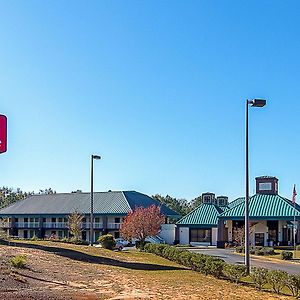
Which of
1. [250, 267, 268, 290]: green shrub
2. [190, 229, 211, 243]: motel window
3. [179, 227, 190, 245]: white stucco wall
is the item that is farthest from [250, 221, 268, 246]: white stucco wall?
[250, 267, 268, 290]: green shrub

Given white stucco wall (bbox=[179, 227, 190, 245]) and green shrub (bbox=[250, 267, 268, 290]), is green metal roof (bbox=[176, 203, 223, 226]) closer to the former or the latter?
white stucco wall (bbox=[179, 227, 190, 245])

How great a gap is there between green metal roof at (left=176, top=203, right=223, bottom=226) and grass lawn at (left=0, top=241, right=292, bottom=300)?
39.6 meters

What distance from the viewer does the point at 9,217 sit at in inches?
3177

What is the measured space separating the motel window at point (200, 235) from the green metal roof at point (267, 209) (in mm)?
7046

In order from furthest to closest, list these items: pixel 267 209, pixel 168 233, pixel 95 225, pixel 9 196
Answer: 1. pixel 9 196
2. pixel 95 225
3. pixel 168 233
4. pixel 267 209

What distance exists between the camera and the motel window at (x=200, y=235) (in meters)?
66.9

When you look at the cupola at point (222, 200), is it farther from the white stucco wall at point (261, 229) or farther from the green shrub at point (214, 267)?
the green shrub at point (214, 267)

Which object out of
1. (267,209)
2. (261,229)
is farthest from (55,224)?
(267,209)

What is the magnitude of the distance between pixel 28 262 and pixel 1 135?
8.23 m

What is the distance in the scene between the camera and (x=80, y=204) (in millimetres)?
77875

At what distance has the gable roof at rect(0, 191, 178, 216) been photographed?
74.2m

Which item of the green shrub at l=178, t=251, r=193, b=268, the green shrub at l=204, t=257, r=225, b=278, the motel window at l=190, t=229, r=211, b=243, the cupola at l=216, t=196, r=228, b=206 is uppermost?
the cupola at l=216, t=196, r=228, b=206

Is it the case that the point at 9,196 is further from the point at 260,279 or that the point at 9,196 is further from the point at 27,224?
the point at 260,279

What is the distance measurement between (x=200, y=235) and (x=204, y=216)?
2.43m
